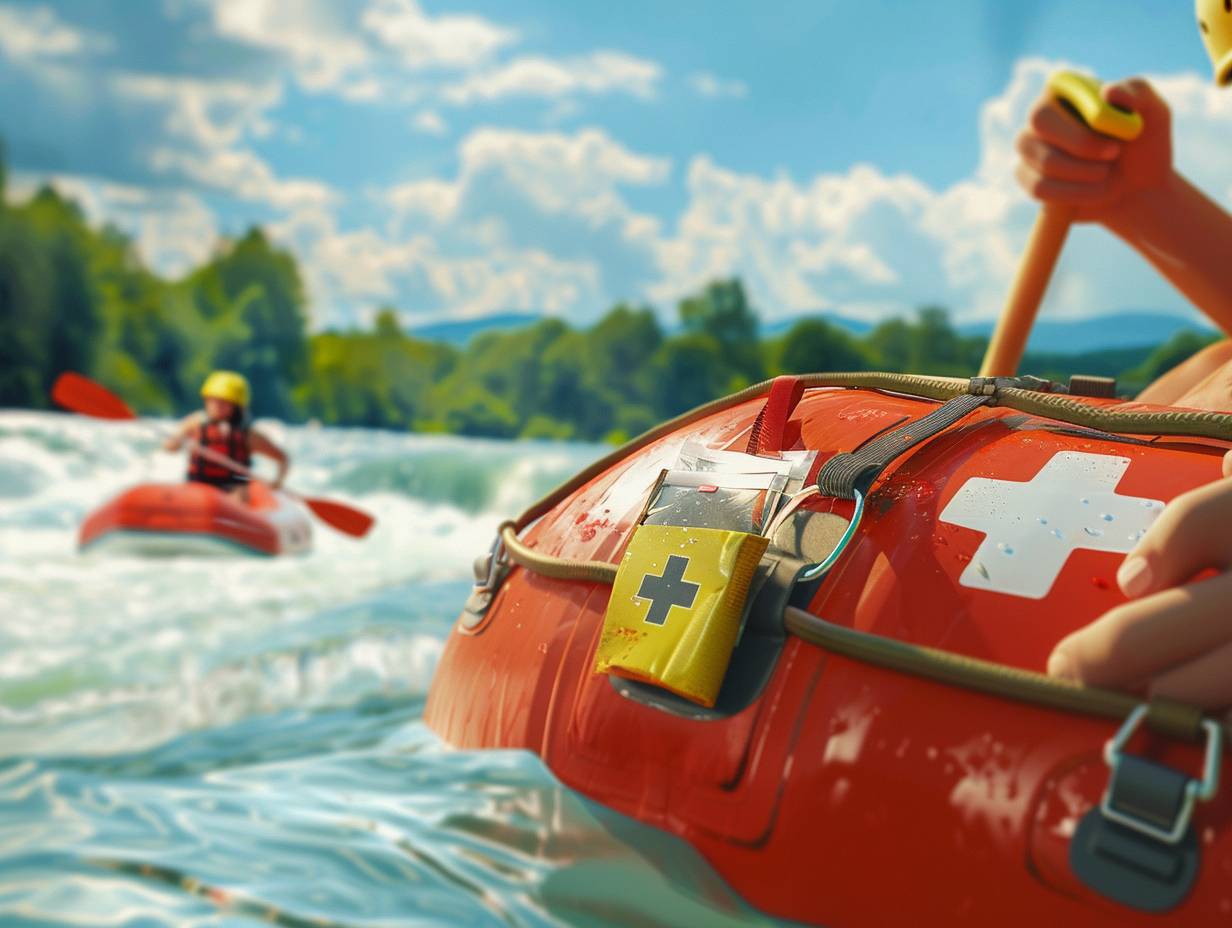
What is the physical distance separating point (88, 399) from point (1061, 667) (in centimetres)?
581

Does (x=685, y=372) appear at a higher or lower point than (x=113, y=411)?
higher

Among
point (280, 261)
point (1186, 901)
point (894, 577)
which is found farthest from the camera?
point (280, 261)

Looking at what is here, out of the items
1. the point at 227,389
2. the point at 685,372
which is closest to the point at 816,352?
the point at 685,372

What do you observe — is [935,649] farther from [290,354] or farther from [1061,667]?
[290,354]

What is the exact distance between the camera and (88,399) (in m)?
5.91

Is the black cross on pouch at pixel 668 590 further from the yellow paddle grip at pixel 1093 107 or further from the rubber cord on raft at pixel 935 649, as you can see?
the yellow paddle grip at pixel 1093 107

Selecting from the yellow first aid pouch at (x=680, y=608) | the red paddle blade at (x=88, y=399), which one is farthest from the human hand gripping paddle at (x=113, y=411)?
the yellow first aid pouch at (x=680, y=608)

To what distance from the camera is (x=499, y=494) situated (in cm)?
1338

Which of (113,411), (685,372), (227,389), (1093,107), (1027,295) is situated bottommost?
(113,411)

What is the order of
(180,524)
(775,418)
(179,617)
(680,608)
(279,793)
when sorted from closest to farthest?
(680,608)
(775,418)
(279,793)
(179,617)
(180,524)

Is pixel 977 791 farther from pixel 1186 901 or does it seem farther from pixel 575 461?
pixel 575 461

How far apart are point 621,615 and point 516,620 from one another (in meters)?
0.31

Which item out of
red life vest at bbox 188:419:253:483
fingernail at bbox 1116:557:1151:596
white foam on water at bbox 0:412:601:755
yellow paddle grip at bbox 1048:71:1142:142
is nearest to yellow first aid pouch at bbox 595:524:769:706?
fingernail at bbox 1116:557:1151:596

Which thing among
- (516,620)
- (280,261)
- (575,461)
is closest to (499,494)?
(575,461)
